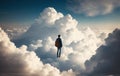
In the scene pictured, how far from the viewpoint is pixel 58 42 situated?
819 inches
